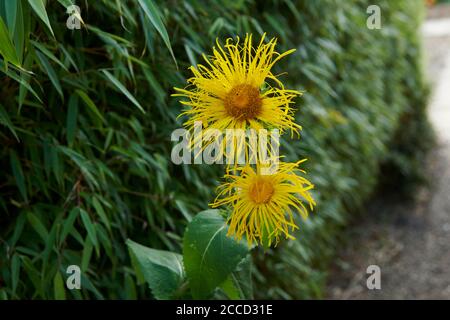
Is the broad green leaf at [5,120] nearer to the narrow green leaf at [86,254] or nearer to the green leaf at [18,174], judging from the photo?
the green leaf at [18,174]

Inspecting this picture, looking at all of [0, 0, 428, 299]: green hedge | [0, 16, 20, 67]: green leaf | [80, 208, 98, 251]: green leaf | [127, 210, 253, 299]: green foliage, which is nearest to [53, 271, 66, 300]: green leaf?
[0, 0, 428, 299]: green hedge

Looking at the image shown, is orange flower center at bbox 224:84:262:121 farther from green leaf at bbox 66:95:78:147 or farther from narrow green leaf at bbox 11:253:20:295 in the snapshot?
narrow green leaf at bbox 11:253:20:295

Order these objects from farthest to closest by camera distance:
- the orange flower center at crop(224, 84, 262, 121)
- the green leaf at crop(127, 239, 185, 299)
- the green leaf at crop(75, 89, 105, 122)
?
the green leaf at crop(75, 89, 105, 122)
the green leaf at crop(127, 239, 185, 299)
the orange flower center at crop(224, 84, 262, 121)

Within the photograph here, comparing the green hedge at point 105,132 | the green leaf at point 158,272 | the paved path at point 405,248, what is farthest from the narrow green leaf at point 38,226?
the paved path at point 405,248

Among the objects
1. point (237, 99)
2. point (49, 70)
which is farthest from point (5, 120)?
point (237, 99)

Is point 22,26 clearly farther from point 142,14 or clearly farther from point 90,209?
point 90,209

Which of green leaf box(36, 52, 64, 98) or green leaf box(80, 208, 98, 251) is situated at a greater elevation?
green leaf box(36, 52, 64, 98)

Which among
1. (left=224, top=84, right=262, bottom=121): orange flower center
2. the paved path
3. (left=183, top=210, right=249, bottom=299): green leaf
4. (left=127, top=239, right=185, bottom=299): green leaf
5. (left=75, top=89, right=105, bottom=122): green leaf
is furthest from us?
the paved path
